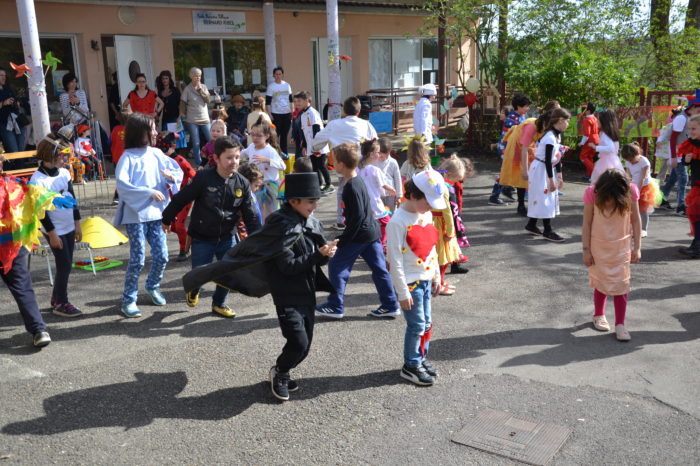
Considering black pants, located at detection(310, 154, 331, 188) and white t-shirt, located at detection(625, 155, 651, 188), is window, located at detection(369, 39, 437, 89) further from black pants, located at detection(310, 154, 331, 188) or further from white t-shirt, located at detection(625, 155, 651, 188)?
white t-shirt, located at detection(625, 155, 651, 188)

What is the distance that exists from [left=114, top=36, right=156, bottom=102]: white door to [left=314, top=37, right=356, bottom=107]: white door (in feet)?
16.6

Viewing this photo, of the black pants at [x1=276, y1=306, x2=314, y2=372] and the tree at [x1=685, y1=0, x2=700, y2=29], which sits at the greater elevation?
the tree at [x1=685, y1=0, x2=700, y2=29]

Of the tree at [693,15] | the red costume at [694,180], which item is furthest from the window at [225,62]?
the red costume at [694,180]

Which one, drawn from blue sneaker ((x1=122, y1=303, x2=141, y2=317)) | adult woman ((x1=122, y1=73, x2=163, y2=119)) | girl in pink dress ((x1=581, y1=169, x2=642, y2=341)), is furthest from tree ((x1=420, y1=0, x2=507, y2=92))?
blue sneaker ((x1=122, y1=303, x2=141, y2=317))

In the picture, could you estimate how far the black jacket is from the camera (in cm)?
593

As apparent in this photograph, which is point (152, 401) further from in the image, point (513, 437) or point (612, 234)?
point (612, 234)

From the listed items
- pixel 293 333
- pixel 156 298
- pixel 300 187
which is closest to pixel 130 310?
pixel 156 298

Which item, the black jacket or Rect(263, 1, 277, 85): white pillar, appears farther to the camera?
Rect(263, 1, 277, 85): white pillar

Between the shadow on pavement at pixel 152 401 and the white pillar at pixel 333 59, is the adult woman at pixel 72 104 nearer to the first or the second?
the white pillar at pixel 333 59

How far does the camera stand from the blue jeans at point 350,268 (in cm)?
603

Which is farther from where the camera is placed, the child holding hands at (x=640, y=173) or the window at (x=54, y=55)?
the window at (x=54, y=55)

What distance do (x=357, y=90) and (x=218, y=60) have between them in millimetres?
4613

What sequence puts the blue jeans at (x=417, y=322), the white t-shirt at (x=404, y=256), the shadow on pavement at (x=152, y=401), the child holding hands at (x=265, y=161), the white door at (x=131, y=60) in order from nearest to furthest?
the shadow on pavement at (x=152, y=401)
the white t-shirt at (x=404, y=256)
the blue jeans at (x=417, y=322)
the child holding hands at (x=265, y=161)
the white door at (x=131, y=60)

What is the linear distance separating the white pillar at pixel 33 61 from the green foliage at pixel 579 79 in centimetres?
941
